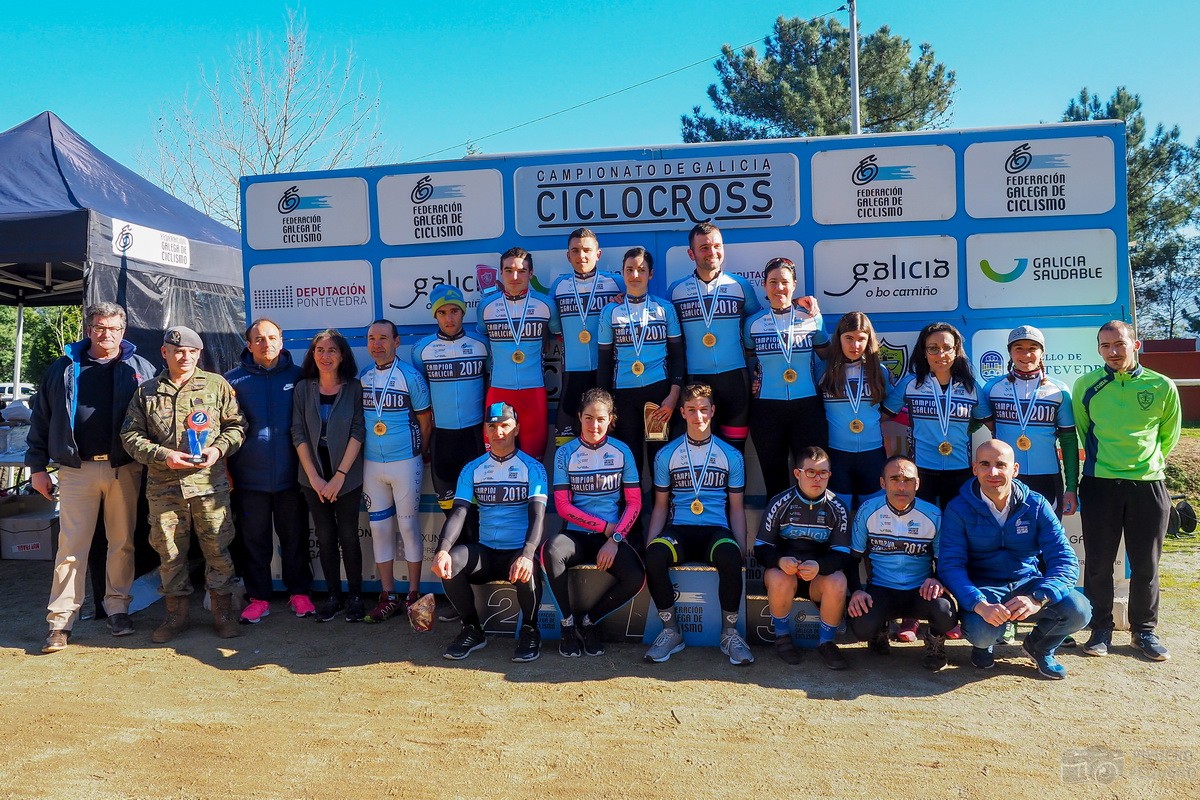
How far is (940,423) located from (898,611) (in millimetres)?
1041

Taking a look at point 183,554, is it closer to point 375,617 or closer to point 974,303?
point 375,617

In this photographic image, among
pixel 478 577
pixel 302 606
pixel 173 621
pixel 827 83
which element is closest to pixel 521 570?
pixel 478 577

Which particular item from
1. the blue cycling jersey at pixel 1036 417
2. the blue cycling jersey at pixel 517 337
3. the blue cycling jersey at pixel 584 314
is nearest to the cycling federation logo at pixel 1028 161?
the blue cycling jersey at pixel 1036 417

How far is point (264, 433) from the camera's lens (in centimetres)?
Answer: 471

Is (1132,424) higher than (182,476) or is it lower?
higher

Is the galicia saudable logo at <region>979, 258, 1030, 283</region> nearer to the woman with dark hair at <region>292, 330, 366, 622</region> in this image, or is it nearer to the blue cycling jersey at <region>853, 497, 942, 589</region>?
the blue cycling jersey at <region>853, 497, 942, 589</region>

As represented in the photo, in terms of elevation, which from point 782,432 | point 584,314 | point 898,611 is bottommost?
point 898,611

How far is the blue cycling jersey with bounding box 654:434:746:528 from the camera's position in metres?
4.19

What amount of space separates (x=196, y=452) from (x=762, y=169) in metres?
3.65

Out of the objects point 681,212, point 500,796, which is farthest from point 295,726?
point 681,212

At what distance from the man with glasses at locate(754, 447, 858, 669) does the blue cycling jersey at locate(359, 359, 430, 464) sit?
2.05 meters

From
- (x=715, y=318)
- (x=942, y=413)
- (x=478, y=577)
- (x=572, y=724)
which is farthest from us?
(x=715, y=318)

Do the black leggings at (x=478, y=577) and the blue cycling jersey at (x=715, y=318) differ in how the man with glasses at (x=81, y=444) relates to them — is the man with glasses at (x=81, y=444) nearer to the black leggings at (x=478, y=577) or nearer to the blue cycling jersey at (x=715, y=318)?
the black leggings at (x=478, y=577)

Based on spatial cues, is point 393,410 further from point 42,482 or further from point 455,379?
point 42,482
